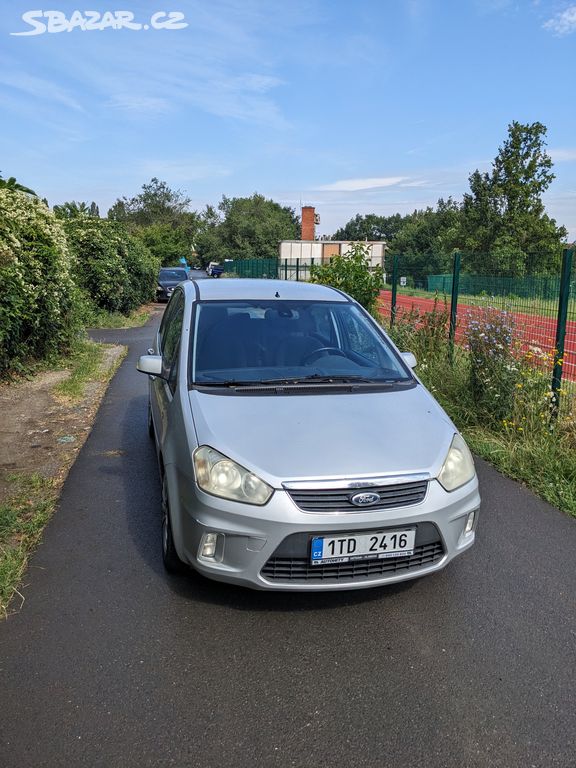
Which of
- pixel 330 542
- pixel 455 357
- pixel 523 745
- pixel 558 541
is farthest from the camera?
pixel 455 357

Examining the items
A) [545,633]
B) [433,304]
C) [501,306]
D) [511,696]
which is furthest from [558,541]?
[433,304]

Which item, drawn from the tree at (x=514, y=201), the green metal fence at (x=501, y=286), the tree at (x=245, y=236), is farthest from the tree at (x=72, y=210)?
the tree at (x=245, y=236)

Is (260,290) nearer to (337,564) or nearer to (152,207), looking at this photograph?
(337,564)

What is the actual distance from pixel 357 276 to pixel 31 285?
5738 millimetres

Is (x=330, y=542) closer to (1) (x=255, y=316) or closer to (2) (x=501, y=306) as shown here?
(1) (x=255, y=316)

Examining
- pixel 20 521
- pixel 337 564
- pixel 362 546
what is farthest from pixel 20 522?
pixel 362 546

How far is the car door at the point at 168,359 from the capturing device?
408 centimetres

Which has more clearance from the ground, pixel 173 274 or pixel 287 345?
pixel 173 274

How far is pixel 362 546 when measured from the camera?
2941 millimetres

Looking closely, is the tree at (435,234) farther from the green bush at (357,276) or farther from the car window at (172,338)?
the car window at (172,338)

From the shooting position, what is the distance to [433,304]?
936 centimetres

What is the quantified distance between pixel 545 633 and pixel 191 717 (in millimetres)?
1790

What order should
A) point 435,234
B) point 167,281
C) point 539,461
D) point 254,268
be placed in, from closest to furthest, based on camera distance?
point 539,461 < point 167,281 < point 254,268 < point 435,234

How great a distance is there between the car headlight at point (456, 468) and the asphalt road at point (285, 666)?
0.70 meters
